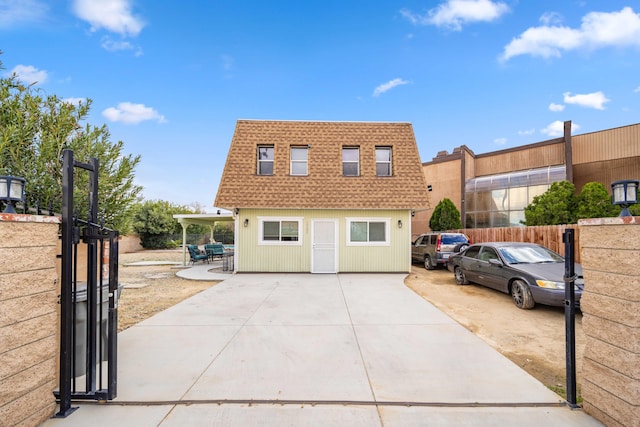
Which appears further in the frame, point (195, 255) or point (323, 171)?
point (195, 255)

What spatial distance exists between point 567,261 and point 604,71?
566 inches

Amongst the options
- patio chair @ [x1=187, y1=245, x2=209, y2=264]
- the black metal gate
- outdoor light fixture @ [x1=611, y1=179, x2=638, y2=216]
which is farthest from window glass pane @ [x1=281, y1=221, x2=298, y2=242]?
outdoor light fixture @ [x1=611, y1=179, x2=638, y2=216]

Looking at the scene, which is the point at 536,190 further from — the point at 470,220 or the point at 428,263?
the point at 428,263

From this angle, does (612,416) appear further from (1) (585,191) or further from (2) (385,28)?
(1) (585,191)

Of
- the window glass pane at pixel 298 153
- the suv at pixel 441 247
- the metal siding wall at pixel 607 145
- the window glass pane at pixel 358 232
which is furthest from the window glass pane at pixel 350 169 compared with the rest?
the metal siding wall at pixel 607 145

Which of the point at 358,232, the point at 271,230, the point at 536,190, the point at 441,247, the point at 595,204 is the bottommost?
the point at 441,247

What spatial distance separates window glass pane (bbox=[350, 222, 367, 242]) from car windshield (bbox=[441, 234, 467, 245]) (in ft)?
13.2

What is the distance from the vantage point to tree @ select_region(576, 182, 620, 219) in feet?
40.2

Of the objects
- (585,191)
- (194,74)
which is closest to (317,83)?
(194,74)

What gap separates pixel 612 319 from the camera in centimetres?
253

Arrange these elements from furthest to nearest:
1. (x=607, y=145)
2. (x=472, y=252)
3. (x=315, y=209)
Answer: (x=607, y=145)
(x=315, y=209)
(x=472, y=252)

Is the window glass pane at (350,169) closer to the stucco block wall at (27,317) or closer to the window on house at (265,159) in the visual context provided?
the window on house at (265,159)

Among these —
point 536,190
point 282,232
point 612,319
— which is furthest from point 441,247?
point 612,319

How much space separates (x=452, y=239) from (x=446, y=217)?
26.7 ft
